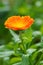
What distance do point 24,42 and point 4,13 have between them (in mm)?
1611

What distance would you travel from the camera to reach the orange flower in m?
1.29

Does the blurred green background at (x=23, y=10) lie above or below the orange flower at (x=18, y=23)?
below

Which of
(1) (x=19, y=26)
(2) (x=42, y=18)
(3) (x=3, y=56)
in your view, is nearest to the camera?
(1) (x=19, y=26)

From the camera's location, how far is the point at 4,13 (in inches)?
119

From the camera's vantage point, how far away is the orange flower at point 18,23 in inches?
51.0

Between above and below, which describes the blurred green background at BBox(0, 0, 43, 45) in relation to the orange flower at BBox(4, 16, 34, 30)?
below

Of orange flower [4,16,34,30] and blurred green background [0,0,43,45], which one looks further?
blurred green background [0,0,43,45]

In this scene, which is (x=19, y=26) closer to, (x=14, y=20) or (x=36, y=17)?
(x=14, y=20)

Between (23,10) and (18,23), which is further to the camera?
(23,10)

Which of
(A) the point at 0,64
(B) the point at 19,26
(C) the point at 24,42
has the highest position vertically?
(B) the point at 19,26

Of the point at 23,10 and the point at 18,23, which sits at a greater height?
the point at 18,23

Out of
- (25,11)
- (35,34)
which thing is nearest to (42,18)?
(25,11)

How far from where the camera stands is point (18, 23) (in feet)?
4.51

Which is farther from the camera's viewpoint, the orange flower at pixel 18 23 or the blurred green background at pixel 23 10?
the blurred green background at pixel 23 10
